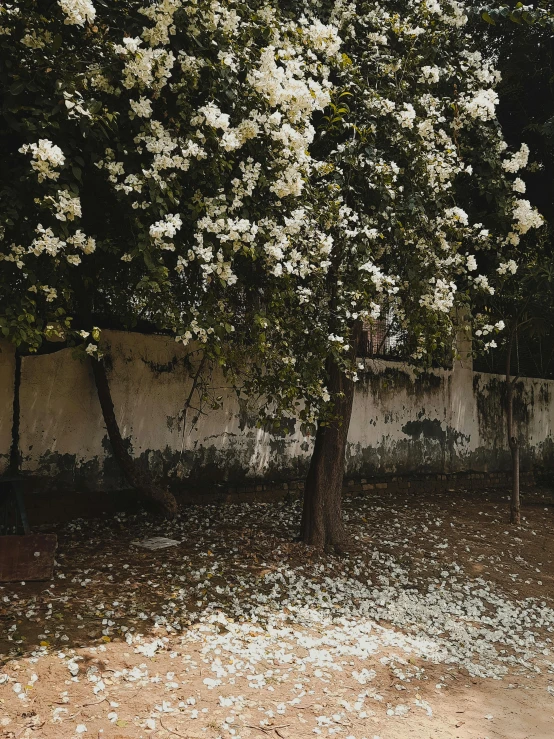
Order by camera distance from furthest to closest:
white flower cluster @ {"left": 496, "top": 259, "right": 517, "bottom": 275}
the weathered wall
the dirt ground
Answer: white flower cluster @ {"left": 496, "top": 259, "right": 517, "bottom": 275} < the weathered wall < the dirt ground

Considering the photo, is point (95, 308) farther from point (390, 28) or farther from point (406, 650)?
point (406, 650)

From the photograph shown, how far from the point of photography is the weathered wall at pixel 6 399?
6.62 metres

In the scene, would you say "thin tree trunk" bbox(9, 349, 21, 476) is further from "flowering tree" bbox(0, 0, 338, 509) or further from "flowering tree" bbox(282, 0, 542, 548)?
"flowering tree" bbox(282, 0, 542, 548)

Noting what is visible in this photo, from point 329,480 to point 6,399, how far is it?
325 centimetres

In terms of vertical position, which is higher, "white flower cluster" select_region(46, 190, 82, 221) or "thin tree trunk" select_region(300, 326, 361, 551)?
"white flower cluster" select_region(46, 190, 82, 221)

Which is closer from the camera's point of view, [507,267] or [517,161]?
[517,161]

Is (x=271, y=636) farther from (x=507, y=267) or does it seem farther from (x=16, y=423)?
(x=507, y=267)

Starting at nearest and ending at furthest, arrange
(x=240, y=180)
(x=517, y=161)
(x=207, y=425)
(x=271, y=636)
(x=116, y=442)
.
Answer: (x=240, y=180)
(x=271, y=636)
(x=116, y=442)
(x=517, y=161)
(x=207, y=425)

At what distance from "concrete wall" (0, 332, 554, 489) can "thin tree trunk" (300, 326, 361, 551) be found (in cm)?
132

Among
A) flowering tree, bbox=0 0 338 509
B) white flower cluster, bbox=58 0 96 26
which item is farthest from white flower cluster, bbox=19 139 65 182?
white flower cluster, bbox=58 0 96 26

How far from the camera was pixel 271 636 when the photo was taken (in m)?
4.96

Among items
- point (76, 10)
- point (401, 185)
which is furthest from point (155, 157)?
point (401, 185)

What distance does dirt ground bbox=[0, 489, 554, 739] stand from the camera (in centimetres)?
385

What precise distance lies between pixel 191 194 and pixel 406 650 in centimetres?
360
